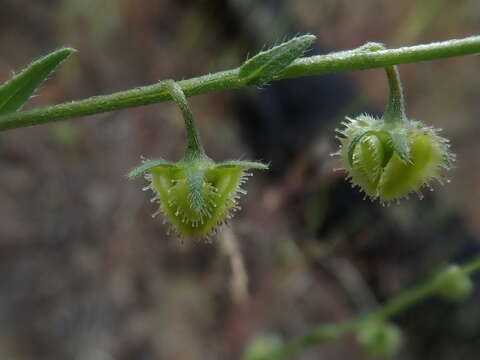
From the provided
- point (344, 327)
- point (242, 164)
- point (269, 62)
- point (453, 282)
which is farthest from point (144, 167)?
point (453, 282)

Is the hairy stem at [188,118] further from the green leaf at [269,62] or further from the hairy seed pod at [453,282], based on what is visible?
the hairy seed pod at [453,282]

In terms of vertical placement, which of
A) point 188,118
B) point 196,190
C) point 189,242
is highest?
point 189,242

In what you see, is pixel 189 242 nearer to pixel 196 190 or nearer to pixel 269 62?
pixel 196 190

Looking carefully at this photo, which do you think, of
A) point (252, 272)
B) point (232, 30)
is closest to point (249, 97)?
point (232, 30)

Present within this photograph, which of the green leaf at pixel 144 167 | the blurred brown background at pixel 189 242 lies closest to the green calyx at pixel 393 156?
the green leaf at pixel 144 167

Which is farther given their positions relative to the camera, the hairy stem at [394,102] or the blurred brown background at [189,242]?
the blurred brown background at [189,242]

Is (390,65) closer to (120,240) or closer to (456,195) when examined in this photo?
(120,240)

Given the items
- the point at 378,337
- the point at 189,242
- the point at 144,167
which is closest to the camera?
the point at 144,167
